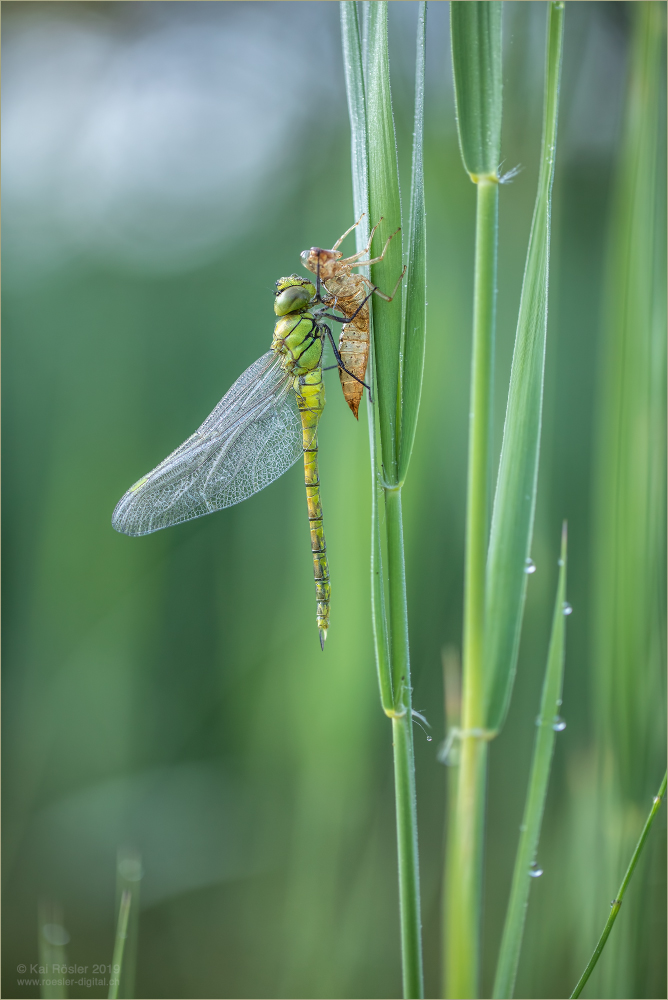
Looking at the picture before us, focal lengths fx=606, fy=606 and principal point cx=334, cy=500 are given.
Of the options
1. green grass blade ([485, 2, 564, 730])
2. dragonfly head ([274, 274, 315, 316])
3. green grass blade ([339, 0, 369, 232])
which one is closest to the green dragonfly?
dragonfly head ([274, 274, 315, 316])

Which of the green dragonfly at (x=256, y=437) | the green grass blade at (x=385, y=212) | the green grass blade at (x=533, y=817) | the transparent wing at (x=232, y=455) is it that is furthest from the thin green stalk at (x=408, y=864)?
the transparent wing at (x=232, y=455)

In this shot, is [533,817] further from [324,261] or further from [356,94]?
[324,261]

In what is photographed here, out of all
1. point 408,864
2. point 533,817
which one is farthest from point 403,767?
point 533,817

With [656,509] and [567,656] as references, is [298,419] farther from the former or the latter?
[567,656]

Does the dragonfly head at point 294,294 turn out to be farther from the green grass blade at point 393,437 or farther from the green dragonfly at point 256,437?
the green grass blade at point 393,437

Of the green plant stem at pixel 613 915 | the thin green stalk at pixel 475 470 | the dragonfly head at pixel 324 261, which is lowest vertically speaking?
the green plant stem at pixel 613 915

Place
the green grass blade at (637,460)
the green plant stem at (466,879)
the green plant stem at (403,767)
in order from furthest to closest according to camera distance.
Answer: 1. the green grass blade at (637,460)
2. the green plant stem at (403,767)
3. the green plant stem at (466,879)
